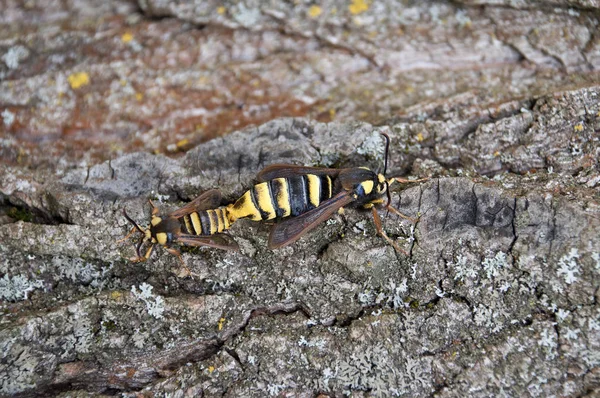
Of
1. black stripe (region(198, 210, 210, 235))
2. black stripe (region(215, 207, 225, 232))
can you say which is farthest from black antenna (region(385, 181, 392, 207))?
black stripe (region(198, 210, 210, 235))

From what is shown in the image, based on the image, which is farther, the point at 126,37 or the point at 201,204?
the point at 126,37

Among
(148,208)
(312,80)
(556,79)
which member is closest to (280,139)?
(312,80)

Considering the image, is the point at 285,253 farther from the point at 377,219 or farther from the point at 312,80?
the point at 312,80

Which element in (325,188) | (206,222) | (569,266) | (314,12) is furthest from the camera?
(314,12)

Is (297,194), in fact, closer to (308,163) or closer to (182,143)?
(308,163)

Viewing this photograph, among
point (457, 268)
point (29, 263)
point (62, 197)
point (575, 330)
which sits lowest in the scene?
point (575, 330)

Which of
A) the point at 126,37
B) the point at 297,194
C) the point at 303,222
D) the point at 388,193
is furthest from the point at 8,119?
the point at 388,193

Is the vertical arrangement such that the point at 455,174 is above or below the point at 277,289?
above
